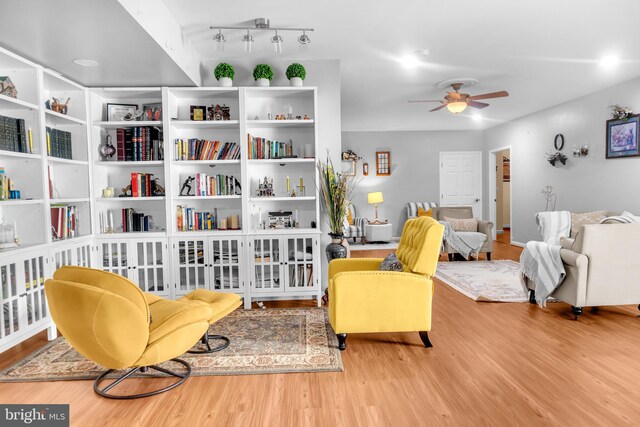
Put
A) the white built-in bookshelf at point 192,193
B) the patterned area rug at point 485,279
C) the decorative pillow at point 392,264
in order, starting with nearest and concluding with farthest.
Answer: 1. the decorative pillow at point 392,264
2. the white built-in bookshelf at point 192,193
3. the patterned area rug at point 485,279

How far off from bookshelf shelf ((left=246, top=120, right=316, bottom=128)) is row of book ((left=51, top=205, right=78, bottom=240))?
1793 millimetres

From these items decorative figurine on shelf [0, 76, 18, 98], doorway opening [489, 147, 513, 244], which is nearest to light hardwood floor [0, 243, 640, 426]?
decorative figurine on shelf [0, 76, 18, 98]

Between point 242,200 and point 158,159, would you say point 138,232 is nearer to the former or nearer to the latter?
point 158,159

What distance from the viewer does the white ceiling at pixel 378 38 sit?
9.27 ft

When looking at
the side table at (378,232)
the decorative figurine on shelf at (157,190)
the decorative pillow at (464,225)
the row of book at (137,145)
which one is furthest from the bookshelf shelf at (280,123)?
the side table at (378,232)

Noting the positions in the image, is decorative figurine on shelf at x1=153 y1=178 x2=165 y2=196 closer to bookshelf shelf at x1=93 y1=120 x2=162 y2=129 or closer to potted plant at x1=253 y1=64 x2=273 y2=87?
bookshelf shelf at x1=93 y1=120 x2=162 y2=129

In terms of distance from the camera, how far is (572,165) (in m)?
6.66

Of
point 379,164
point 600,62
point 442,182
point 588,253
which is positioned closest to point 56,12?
point 588,253

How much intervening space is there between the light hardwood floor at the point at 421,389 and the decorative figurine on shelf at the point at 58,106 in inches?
78.3

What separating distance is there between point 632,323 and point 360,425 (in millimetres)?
2822

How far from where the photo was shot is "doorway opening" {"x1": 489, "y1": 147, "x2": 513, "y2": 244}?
945 cm

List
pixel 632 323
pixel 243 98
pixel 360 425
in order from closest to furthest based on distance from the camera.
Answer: pixel 360 425, pixel 632 323, pixel 243 98

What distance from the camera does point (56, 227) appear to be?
3.54 meters

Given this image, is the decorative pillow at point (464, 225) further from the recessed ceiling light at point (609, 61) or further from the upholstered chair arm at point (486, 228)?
the recessed ceiling light at point (609, 61)
